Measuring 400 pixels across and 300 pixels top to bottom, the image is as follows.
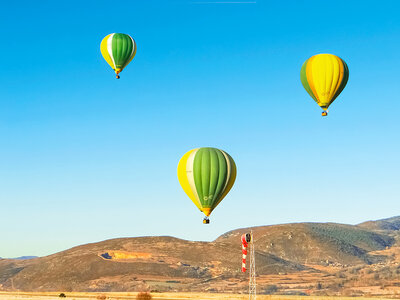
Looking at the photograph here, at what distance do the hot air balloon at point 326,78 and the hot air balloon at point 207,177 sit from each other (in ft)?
52.0

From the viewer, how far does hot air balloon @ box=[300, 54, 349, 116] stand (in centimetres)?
7100

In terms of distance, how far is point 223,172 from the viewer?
2363 inches

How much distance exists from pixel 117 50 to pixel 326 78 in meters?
29.0

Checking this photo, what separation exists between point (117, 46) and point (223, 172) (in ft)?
105

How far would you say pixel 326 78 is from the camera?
71.2 meters

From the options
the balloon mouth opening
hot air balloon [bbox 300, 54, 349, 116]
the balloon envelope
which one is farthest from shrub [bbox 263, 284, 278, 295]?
the balloon mouth opening

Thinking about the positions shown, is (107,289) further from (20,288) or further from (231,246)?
(231,246)

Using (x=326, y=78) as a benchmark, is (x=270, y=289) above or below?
below

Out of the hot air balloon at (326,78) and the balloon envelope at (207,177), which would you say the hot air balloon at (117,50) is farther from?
the balloon envelope at (207,177)

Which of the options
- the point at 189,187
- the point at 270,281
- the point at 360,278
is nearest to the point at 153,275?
the point at 270,281

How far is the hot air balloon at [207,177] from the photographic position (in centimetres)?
5931

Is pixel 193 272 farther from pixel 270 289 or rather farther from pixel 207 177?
pixel 207 177

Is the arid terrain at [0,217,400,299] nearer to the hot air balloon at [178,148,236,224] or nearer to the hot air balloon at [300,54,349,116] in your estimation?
the hot air balloon at [300,54,349,116]

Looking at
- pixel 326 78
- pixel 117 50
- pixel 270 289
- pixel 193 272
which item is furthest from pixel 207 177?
pixel 193 272
